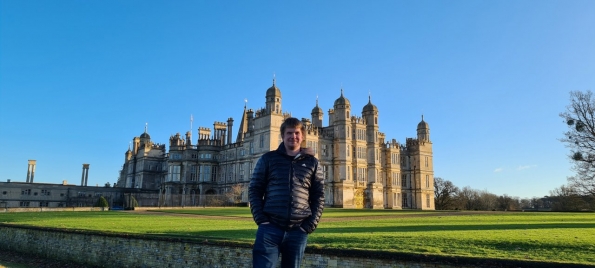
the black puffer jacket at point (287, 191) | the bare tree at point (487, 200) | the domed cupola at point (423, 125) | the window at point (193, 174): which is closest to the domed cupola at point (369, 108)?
the domed cupola at point (423, 125)

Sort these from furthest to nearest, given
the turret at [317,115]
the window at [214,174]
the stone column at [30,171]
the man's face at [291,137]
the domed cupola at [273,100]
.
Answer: the stone column at [30,171]
the window at [214,174]
the turret at [317,115]
the domed cupola at [273,100]
the man's face at [291,137]

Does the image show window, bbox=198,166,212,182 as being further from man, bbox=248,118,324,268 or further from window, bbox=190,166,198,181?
man, bbox=248,118,324,268

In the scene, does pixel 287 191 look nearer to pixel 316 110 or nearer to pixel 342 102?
pixel 342 102

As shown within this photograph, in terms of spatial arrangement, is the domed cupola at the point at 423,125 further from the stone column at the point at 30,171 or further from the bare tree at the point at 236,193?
the stone column at the point at 30,171

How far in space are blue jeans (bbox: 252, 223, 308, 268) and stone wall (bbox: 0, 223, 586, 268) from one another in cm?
597

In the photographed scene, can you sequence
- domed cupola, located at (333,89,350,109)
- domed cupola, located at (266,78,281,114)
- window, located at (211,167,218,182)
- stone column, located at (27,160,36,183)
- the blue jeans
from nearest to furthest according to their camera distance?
the blue jeans
domed cupola, located at (266,78,281,114)
domed cupola, located at (333,89,350,109)
window, located at (211,167,218,182)
stone column, located at (27,160,36,183)

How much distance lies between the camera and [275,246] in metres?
5.93

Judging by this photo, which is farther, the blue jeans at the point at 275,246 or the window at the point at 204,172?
the window at the point at 204,172

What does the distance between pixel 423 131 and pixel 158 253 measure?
216 ft

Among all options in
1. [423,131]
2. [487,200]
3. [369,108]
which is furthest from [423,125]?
[487,200]

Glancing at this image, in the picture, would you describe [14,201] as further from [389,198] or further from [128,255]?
[128,255]

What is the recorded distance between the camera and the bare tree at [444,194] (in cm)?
9044

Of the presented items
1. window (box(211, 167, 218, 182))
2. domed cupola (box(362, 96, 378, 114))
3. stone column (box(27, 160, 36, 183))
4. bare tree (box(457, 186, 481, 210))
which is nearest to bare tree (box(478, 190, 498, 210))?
bare tree (box(457, 186, 481, 210))

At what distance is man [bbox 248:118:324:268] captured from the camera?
19.4ft
